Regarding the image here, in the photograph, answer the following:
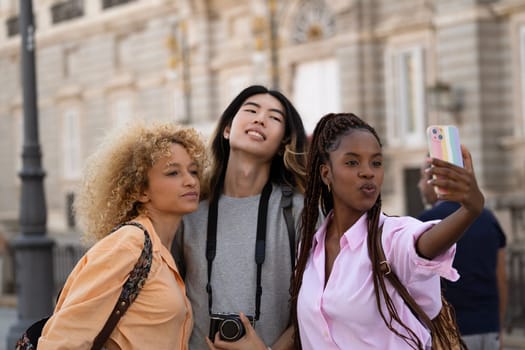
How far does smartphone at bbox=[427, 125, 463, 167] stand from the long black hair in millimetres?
1269

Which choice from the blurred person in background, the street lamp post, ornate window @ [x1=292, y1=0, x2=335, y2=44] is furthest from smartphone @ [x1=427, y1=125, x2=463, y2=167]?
ornate window @ [x1=292, y1=0, x2=335, y2=44]

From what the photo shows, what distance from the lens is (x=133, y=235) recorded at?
10.8 ft

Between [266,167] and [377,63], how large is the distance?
671 inches

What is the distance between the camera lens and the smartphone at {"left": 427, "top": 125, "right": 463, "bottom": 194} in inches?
102

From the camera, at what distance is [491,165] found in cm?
1792

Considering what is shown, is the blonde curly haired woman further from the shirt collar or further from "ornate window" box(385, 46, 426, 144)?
"ornate window" box(385, 46, 426, 144)

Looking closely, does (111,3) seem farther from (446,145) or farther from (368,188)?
(446,145)

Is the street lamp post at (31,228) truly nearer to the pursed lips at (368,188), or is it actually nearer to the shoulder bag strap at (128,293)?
the shoulder bag strap at (128,293)

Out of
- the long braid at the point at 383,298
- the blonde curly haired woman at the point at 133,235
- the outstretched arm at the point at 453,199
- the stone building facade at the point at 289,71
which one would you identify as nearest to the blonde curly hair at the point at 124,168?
the blonde curly haired woman at the point at 133,235

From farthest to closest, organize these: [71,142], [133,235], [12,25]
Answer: [12,25] < [71,142] < [133,235]

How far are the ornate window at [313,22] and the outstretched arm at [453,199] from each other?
19.2 m

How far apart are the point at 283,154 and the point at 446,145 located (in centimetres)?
140

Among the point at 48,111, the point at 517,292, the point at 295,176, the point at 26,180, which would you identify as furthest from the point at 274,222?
the point at 48,111

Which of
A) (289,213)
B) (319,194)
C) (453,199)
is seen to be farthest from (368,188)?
(289,213)
